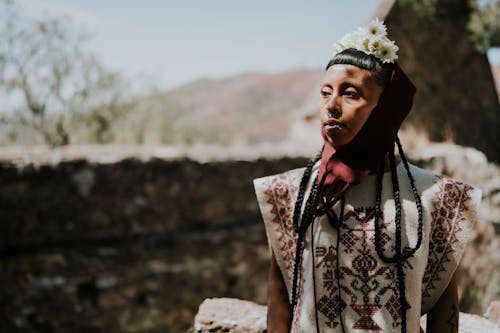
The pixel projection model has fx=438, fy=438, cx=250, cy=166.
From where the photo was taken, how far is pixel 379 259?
153 centimetres

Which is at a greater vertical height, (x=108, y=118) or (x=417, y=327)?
(x=108, y=118)

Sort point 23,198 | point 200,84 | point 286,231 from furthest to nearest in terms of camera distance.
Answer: point 200,84 < point 23,198 < point 286,231

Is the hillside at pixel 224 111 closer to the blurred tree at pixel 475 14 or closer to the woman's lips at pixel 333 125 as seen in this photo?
the blurred tree at pixel 475 14

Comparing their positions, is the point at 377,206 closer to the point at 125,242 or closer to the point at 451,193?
the point at 451,193

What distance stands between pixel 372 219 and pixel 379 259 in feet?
0.46

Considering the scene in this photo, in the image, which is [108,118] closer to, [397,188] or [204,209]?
[204,209]

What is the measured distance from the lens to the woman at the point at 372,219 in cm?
151

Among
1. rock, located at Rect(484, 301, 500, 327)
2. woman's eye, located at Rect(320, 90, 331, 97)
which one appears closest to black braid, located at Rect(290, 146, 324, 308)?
woman's eye, located at Rect(320, 90, 331, 97)

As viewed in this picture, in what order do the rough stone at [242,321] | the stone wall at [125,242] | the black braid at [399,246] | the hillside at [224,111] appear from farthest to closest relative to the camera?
the hillside at [224,111] < the stone wall at [125,242] < the rough stone at [242,321] < the black braid at [399,246]

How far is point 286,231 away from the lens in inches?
66.6

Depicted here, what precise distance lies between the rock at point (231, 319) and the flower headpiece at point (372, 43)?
1461 mm

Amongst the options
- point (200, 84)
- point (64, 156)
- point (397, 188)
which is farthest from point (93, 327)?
point (200, 84)

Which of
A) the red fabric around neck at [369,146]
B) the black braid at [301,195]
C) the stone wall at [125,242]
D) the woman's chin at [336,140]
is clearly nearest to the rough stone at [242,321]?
the black braid at [301,195]

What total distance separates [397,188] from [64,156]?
169 inches
